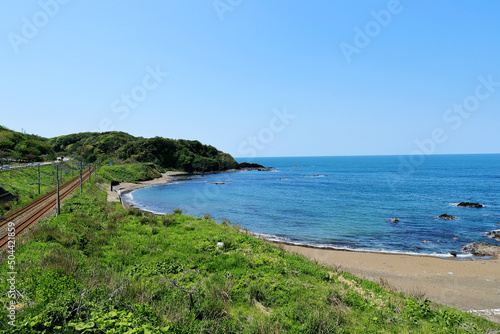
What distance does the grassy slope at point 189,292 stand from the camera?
600 cm

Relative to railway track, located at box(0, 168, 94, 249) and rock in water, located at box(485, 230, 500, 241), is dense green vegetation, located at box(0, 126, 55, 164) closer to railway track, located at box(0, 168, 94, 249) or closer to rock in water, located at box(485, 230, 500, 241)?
railway track, located at box(0, 168, 94, 249)

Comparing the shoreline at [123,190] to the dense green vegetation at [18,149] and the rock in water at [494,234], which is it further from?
the rock in water at [494,234]

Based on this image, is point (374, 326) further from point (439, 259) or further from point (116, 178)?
point (116, 178)

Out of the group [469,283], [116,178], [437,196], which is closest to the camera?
[469,283]

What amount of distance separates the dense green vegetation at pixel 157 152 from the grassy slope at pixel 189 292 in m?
99.4

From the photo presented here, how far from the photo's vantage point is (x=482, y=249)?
2366 centimetres

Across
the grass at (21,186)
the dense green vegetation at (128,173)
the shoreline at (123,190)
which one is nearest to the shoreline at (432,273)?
the grass at (21,186)

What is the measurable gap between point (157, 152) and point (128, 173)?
131 ft

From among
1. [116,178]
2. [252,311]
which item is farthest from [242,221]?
[116,178]

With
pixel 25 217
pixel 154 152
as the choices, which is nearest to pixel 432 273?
pixel 25 217

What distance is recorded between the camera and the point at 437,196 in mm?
54031

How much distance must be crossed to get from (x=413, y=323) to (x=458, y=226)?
30.0 m

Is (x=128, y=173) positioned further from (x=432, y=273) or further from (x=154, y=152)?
(x=432, y=273)

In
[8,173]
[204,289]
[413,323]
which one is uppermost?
[8,173]
